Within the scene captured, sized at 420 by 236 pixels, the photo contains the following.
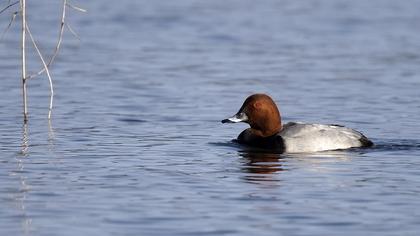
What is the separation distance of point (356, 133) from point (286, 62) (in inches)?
292

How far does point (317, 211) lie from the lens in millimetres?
9227

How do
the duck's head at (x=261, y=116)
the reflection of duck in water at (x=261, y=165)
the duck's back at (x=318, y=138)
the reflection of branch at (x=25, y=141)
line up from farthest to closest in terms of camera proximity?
1. the duck's head at (x=261, y=116)
2. the duck's back at (x=318, y=138)
3. the reflection of branch at (x=25, y=141)
4. the reflection of duck in water at (x=261, y=165)

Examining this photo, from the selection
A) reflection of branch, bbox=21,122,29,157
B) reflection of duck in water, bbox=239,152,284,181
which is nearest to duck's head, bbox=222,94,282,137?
reflection of duck in water, bbox=239,152,284,181

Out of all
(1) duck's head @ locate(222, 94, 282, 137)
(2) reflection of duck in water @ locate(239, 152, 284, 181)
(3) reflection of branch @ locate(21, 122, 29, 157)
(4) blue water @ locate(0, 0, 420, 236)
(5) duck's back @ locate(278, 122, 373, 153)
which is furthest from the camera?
(1) duck's head @ locate(222, 94, 282, 137)

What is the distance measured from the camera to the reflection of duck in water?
1089 cm

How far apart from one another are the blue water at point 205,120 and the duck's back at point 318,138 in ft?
0.85

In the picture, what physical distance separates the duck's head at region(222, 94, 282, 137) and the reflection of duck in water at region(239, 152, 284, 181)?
1.90 ft

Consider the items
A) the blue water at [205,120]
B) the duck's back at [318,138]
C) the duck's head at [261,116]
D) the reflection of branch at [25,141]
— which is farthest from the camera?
the duck's head at [261,116]

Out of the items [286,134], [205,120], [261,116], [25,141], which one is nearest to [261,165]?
[286,134]

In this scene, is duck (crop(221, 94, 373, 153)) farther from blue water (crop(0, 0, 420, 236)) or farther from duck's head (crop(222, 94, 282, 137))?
blue water (crop(0, 0, 420, 236))

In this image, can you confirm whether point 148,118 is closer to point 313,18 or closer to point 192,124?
point 192,124

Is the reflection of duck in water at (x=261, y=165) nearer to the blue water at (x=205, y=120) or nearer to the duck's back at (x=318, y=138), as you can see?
the blue water at (x=205, y=120)

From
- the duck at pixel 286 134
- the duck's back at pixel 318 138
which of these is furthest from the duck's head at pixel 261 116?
the duck's back at pixel 318 138

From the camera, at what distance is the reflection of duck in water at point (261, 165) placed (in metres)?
10.9
